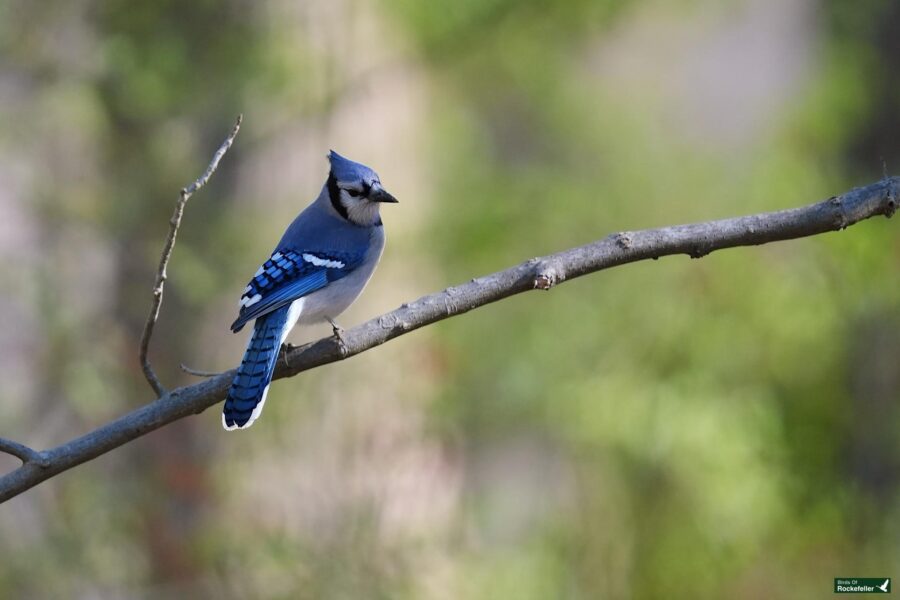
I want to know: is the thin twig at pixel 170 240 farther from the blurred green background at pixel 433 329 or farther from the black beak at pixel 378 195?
the blurred green background at pixel 433 329

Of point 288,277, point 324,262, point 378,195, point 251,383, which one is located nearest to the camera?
point 251,383

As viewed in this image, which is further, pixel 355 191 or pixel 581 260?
pixel 355 191

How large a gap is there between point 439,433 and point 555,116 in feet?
10.2

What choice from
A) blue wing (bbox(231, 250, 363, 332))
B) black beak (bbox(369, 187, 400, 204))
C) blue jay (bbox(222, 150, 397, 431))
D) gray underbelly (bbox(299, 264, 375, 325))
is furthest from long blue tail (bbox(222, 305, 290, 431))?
black beak (bbox(369, 187, 400, 204))

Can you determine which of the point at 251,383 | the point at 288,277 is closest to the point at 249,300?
the point at 288,277

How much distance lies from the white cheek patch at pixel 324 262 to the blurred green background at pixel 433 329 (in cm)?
155

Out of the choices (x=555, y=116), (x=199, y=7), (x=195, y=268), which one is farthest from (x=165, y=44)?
(x=555, y=116)

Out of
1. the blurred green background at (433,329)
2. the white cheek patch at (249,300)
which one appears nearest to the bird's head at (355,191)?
the white cheek patch at (249,300)

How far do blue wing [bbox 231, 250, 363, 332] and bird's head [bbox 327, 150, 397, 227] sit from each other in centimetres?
22

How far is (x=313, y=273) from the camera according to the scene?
10.0 feet

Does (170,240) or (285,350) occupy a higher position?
(285,350)

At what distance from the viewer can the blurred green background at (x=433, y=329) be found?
460cm

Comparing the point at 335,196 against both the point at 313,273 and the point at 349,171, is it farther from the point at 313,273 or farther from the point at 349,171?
the point at 313,273

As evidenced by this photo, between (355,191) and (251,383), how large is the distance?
1.08m
